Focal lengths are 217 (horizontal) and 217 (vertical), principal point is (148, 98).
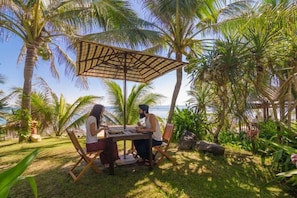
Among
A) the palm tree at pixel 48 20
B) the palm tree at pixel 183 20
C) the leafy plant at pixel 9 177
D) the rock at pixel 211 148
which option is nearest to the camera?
the leafy plant at pixel 9 177

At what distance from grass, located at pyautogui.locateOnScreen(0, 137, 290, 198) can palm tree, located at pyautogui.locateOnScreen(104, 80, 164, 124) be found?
21.3 feet

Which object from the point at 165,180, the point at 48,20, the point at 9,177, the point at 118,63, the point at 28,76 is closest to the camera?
the point at 9,177

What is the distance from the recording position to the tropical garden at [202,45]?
573cm

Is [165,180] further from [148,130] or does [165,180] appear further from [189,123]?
[189,123]

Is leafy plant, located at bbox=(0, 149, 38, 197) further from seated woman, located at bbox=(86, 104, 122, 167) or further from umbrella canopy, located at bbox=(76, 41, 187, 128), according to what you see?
umbrella canopy, located at bbox=(76, 41, 187, 128)

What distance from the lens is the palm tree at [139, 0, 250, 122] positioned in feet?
24.9

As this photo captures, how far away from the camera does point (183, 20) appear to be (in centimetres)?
818

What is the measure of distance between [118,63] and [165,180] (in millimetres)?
3560

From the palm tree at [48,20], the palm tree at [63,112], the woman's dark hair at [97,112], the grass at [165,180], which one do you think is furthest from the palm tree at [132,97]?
the woman's dark hair at [97,112]

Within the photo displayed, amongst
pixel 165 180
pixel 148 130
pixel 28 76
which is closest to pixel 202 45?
pixel 148 130

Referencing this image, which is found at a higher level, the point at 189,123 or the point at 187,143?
the point at 189,123

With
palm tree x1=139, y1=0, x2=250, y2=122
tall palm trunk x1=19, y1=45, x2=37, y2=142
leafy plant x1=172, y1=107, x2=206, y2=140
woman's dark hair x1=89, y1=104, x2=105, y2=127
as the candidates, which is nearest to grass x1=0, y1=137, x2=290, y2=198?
woman's dark hair x1=89, y1=104, x2=105, y2=127

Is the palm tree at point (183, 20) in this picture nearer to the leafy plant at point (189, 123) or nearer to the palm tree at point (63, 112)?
the leafy plant at point (189, 123)

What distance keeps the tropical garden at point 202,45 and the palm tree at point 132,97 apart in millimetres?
Result: 2285
